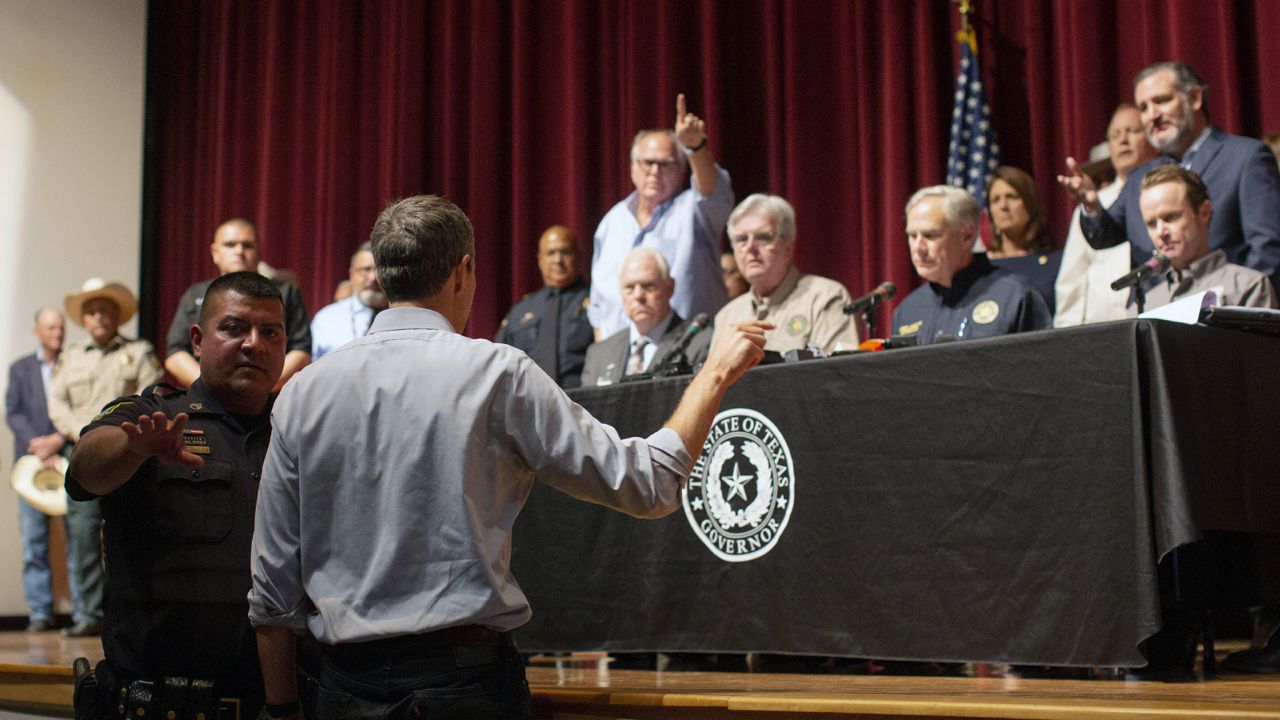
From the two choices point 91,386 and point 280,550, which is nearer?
point 280,550

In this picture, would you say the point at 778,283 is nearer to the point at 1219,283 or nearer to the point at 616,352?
the point at 616,352

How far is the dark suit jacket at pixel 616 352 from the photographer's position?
4094 millimetres

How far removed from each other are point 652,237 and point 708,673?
2280mm

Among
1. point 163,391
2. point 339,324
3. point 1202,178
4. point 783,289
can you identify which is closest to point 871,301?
point 783,289

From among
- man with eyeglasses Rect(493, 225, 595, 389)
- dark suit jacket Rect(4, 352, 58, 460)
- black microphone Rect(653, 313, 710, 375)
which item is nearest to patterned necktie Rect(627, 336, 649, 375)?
black microphone Rect(653, 313, 710, 375)

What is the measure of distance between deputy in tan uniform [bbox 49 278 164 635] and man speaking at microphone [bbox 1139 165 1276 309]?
15.8ft

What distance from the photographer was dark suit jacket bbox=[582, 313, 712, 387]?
4.09 meters

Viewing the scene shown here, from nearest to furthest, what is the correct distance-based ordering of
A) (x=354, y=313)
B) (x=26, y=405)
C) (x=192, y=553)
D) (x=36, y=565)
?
1. (x=192, y=553)
2. (x=354, y=313)
3. (x=36, y=565)
4. (x=26, y=405)

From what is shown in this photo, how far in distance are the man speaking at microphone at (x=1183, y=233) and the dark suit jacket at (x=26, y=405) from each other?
5.67 meters

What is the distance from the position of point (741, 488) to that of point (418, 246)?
1408 mm

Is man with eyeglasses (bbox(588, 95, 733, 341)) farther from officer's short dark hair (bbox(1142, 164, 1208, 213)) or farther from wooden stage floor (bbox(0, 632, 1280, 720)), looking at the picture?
wooden stage floor (bbox(0, 632, 1280, 720))

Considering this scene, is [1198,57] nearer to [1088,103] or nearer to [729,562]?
[1088,103]

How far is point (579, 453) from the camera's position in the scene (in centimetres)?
175

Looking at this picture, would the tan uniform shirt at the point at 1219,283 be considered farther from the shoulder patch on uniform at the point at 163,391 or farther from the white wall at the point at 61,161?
the white wall at the point at 61,161
